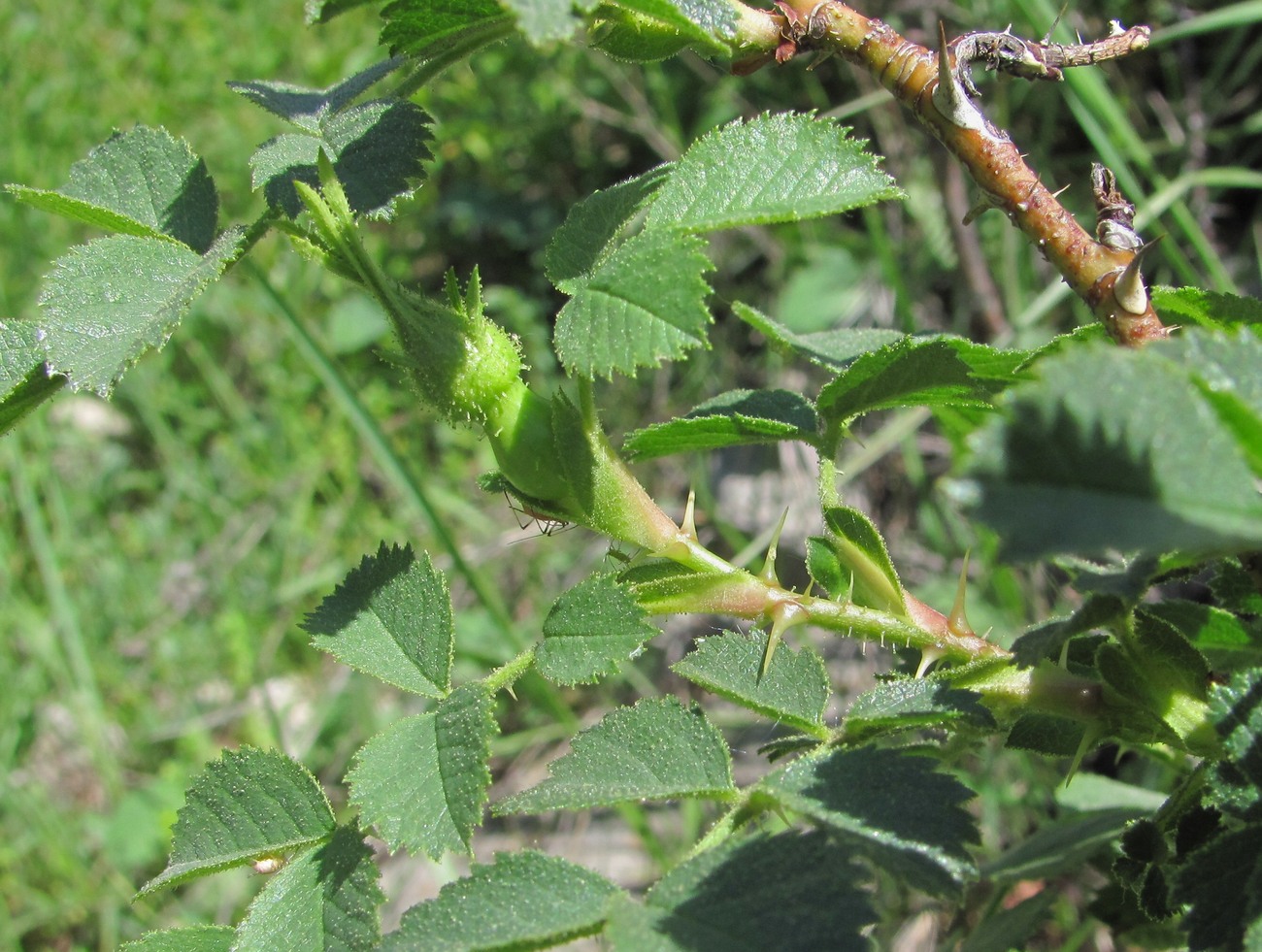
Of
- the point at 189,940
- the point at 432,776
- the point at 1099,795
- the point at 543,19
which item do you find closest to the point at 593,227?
the point at 543,19

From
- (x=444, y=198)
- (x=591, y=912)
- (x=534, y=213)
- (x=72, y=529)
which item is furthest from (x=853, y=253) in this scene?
(x=591, y=912)

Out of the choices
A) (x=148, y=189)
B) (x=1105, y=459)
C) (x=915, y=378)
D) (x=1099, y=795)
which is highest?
(x=148, y=189)

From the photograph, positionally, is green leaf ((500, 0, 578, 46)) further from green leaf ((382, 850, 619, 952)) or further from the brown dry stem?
green leaf ((382, 850, 619, 952))

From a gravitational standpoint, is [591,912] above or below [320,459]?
above

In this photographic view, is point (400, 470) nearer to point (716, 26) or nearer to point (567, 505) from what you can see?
point (567, 505)

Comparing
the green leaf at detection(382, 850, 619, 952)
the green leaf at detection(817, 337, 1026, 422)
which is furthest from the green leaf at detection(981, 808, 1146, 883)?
the green leaf at detection(382, 850, 619, 952)

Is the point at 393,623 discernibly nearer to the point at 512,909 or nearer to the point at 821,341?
the point at 512,909
